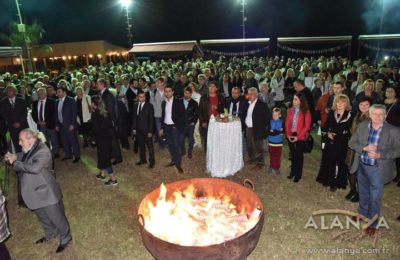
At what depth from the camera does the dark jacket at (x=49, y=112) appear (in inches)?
313

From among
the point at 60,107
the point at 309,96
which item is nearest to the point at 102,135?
the point at 60,107

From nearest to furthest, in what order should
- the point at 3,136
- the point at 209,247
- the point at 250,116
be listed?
the point at 209,247
the point at 250,116
the point at 3,136

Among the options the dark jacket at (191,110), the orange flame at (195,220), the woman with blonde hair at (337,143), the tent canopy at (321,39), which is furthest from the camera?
the tent canopy at (321,39)

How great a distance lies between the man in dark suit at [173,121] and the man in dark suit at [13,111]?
378 centimetres

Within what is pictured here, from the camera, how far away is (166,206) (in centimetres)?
434

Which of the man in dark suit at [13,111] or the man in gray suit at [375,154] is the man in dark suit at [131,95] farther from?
the man in gray suit at [375,154]

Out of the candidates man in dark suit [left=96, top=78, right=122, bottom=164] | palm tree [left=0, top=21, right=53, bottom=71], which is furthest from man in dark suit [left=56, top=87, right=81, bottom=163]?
palm tree [left=0, top=21, right=53, bottom=71]

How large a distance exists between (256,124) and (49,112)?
534 cm

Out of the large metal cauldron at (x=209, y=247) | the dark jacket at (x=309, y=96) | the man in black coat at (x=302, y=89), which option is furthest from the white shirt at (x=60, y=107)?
the dark jacket at (x=309, y=96)

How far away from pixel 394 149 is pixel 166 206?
3.29 metres

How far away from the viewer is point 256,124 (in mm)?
6965

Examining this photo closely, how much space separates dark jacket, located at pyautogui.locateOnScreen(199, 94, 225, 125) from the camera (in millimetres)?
7648

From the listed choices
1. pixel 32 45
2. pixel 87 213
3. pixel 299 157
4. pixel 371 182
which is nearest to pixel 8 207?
pixel 87 213

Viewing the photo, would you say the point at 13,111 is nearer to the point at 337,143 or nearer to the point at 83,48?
the point at 337,143
